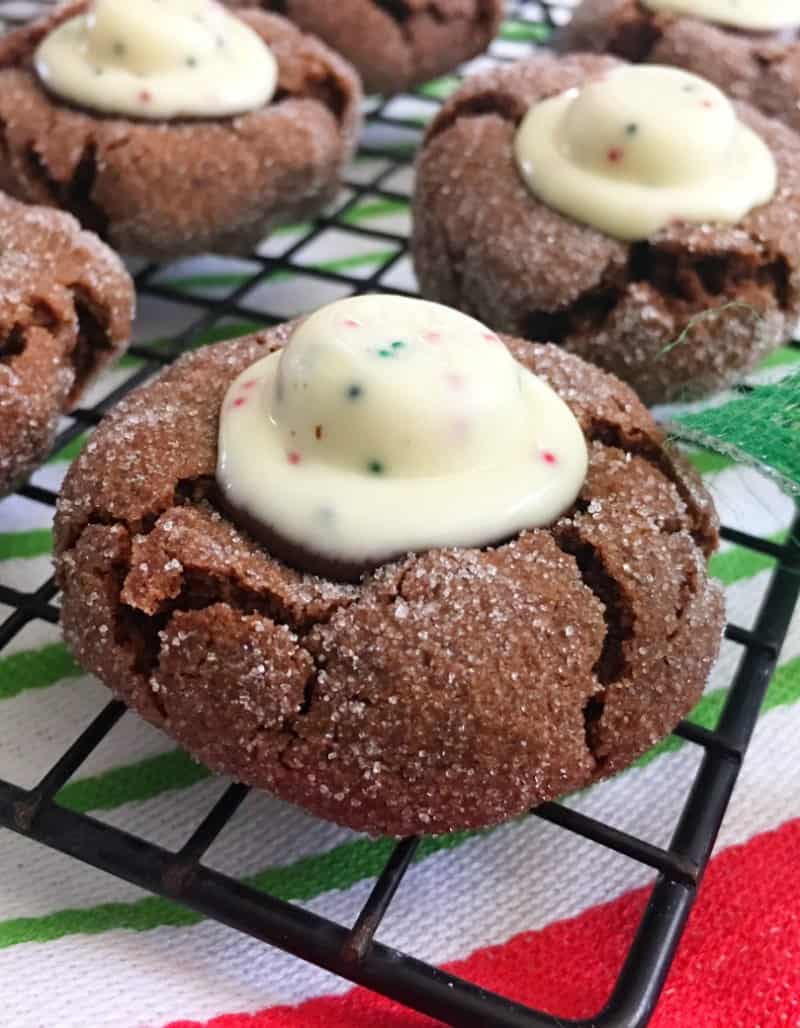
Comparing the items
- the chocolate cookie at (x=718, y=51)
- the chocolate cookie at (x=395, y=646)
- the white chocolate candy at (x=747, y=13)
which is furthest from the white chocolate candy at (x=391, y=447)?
the white chocolate candy at (x=747, y=13)

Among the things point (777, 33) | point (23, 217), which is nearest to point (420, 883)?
point (23, 217)

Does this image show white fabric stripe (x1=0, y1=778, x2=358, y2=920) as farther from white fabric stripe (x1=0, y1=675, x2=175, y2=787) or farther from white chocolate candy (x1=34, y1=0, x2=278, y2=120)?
white chocolate candy (x1=34, y1=0, x2=278, y2=120)

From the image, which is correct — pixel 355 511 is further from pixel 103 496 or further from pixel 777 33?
pixel 777 33

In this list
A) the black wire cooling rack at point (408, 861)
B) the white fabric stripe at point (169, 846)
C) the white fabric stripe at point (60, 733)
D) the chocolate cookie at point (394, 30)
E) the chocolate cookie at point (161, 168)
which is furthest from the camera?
the chocolate cookie at point (394, 30)

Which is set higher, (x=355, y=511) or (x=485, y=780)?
(x=355, y=511)

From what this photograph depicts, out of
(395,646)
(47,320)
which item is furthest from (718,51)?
(395,646)

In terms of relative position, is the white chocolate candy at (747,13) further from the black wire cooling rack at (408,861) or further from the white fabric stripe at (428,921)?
the white fabric stripe at (428,921)

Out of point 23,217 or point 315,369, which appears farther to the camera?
point 23,217
